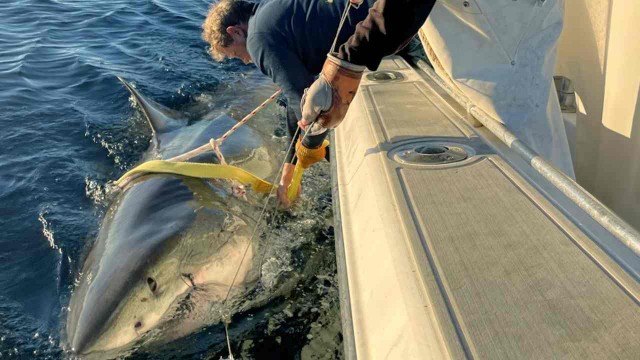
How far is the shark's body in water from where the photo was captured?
2756 millimetres

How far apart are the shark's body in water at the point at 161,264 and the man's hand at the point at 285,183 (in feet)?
0.69

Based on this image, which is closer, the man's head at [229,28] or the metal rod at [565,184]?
the metal rod at [565,184]

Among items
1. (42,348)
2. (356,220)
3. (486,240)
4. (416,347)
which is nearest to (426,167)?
(356,220)

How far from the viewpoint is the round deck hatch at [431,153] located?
2.59 m

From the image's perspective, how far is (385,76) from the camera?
421 cm

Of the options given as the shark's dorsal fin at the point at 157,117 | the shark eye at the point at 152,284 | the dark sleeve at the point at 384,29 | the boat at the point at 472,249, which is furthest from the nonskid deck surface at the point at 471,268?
the shark's dorsal fin at the point at 157,117

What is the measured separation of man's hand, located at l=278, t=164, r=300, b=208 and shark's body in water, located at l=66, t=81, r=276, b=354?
0.69 ft

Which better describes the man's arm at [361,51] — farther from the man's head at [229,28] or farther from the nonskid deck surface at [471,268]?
the man's head at [229,28]

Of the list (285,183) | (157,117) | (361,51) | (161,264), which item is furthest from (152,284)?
(157,117)

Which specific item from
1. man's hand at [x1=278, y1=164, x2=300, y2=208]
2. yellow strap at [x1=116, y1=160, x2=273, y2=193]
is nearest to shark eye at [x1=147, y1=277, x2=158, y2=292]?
yellow strap at [x1=116, y1=160, x2=273, y2=193]

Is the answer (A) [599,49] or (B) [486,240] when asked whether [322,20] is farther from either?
(B) [486,240]

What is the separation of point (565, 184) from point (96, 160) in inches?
167

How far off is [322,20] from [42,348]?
7.96 feet

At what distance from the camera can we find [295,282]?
3.37 m
